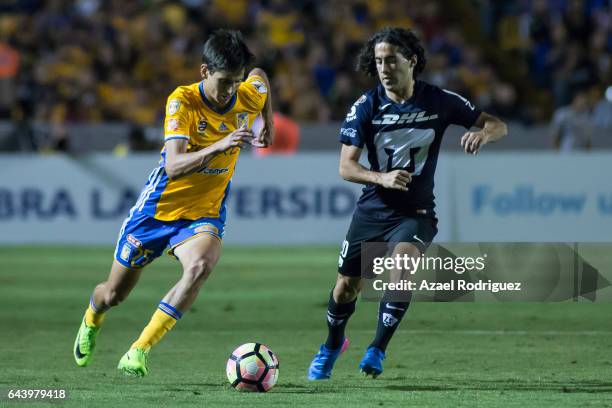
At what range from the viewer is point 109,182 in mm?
17906

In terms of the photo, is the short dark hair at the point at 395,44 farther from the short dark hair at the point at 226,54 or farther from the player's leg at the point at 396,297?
the player's leg at the point at 396,297

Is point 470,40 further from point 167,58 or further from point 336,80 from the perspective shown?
point 167,58

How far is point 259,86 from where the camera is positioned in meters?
8.20

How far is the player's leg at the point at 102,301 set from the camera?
311 inches

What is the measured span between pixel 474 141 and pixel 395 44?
0.79m

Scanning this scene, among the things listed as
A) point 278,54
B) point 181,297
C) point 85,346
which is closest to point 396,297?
point 181,297

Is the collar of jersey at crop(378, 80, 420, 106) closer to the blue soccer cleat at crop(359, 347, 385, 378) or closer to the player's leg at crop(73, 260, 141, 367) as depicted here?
the blue soccer cleat at crop(359, 347, 385, 378)

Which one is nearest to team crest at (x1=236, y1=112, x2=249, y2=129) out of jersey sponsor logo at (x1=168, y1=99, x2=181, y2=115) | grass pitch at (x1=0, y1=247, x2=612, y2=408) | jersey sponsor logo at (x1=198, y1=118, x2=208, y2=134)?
jersey sponsor logo at (x1=198, y1=118, x2=208, y2=134)

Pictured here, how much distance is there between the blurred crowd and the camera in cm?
2086

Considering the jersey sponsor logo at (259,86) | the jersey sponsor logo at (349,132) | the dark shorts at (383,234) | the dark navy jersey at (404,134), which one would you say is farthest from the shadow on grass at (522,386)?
the jersey sponsor logo at (259,86)

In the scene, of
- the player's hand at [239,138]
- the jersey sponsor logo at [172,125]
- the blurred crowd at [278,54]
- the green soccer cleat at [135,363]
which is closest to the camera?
the player's hand at [239,138]

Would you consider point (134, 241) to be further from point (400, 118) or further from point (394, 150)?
point (400, 118)

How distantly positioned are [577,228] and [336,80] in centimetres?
603

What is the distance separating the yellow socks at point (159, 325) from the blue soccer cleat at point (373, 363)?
4.08 feet
